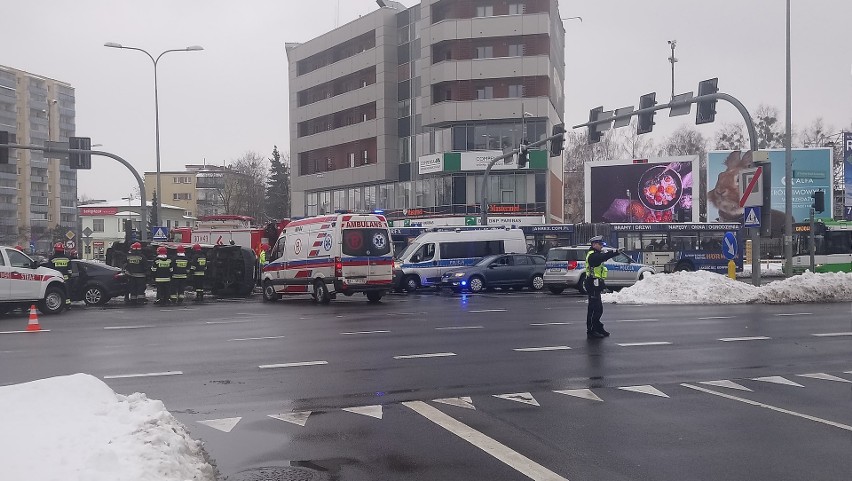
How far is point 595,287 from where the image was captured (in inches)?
550

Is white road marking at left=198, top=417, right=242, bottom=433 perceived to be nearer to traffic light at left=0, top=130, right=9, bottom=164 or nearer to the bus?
traffic light at left=0, top=130, right=9, bottom=164

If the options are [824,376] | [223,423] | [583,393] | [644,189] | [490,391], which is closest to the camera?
[223,423]

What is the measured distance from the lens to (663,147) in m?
89.3

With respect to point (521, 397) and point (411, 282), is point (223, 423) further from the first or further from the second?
point (411, 282)

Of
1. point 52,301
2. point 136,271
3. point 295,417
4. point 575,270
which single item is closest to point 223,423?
point 295,417

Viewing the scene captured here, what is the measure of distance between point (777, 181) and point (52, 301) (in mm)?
51956

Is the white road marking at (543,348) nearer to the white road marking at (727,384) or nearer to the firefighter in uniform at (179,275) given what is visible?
the white road marking at (727,384)

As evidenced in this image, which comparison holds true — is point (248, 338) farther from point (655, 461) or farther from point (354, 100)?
point (354, 100)

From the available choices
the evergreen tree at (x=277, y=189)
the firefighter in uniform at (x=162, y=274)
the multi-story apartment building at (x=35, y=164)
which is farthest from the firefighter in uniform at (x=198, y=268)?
the multi-story apartment building at (x=35, y=164)

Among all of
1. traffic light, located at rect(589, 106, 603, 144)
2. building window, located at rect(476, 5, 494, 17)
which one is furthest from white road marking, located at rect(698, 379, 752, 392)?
building window, located at rect(476, 5, 494, 17)

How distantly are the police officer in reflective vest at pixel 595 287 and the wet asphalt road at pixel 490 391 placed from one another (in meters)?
0.57

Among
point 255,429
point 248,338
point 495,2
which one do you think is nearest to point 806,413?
point 255,429

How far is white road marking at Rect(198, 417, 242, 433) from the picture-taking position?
7.29m

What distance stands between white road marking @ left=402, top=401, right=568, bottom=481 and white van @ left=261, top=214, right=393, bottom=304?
49.4 ft
